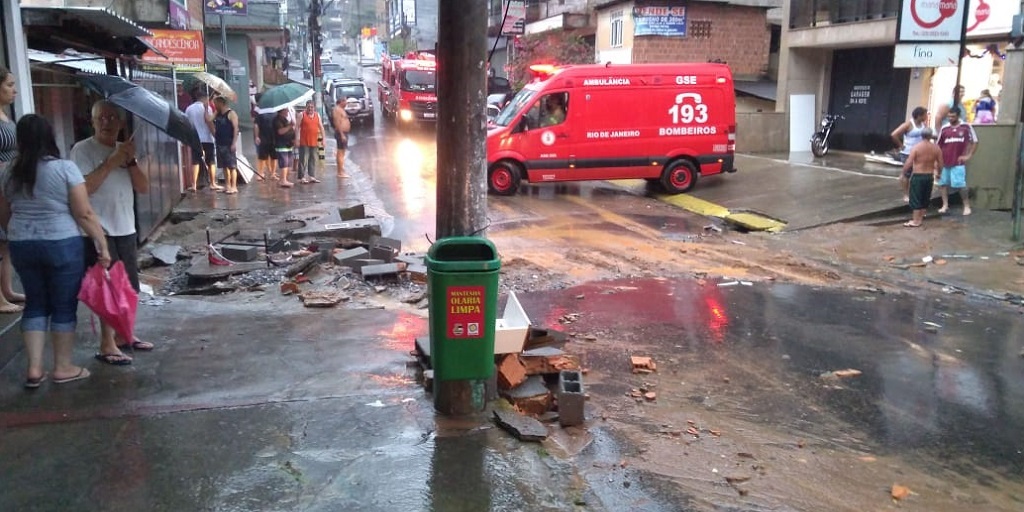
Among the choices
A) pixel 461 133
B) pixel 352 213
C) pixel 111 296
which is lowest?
pixel 352 213

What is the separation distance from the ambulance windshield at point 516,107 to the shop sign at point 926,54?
6718mm

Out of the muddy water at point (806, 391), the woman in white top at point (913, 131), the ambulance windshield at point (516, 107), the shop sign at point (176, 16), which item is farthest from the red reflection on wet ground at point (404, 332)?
the shop sign at point (176, 16)

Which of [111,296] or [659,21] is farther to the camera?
[659,21]

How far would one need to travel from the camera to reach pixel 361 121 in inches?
1293

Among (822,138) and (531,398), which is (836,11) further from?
(531,398)

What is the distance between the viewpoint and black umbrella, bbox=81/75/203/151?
17.3 feet

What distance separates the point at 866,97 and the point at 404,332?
17.6 m

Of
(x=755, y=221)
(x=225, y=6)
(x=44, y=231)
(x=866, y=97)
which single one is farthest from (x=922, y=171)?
(x=225, y=6)

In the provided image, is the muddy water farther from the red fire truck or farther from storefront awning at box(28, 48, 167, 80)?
the red fire truck

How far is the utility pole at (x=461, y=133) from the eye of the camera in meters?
4.70

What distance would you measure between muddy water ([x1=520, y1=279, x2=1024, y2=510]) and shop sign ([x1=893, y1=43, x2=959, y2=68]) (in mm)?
5155

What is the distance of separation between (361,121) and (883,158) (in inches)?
841

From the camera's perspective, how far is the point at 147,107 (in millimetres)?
5344

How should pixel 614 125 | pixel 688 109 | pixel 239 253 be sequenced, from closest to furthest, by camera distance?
pixel 239 253 → pixel 614 125 → pixel 688 109
